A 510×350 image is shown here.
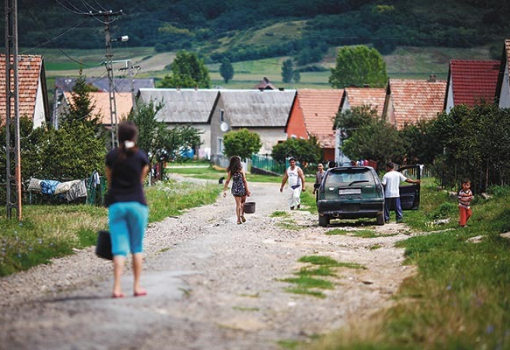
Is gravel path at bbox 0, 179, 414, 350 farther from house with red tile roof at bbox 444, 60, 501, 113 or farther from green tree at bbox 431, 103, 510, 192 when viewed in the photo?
house with red tile roof at bbox 444, 60, 501, 113

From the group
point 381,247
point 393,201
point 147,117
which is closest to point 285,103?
point 147,117

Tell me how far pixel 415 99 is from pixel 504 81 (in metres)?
18.4

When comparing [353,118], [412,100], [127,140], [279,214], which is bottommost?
[279,214]

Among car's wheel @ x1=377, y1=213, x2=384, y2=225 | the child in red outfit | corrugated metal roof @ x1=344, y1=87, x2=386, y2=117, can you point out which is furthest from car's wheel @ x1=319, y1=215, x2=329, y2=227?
corrugated metal roof @ x1=344, y1=87, x2=386, y2=117

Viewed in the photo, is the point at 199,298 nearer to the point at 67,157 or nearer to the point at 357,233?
the point at 357,233

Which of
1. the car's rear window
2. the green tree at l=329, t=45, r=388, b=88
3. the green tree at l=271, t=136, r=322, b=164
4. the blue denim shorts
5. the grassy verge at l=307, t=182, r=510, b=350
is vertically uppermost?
the green tree at l=329, t=45, r=388, b=88

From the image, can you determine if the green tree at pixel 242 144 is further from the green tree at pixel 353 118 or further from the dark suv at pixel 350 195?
the dark suv at pixel 350 195

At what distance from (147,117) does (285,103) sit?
141 feet

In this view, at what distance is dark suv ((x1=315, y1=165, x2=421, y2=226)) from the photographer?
2336 cm

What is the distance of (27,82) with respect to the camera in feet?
135

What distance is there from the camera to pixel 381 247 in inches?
722

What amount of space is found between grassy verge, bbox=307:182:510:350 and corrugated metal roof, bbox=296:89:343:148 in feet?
192

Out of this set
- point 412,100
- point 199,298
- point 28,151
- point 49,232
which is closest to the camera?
point 199,298

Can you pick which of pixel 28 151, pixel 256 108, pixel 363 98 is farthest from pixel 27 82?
pixel 256 108
